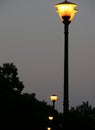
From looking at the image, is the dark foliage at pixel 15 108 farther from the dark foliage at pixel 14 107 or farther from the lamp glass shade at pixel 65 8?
the lamp glass shade at pixel 65 8

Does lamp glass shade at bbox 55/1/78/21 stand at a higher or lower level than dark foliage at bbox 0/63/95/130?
lower

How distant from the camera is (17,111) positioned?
81.5m

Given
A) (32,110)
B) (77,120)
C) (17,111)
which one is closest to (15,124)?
(17,111)

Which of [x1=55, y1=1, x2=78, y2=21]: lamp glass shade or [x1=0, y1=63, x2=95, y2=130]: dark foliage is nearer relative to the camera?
[x1=55, y1=1, x2=78, y2=21]: lamp glass shade

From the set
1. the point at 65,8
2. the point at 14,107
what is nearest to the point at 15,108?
the point at 14,107

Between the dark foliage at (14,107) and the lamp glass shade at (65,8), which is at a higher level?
the dark foliage at (14,107)

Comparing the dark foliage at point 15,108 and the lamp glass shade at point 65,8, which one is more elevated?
the dark foliage at point 15,108

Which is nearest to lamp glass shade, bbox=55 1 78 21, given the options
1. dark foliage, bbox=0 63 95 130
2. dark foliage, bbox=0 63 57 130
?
dark foliage, bbox=0 63 95 130

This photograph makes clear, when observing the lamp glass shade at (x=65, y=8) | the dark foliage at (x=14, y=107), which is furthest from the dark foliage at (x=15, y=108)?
the lamp glass shade at (x=65, y=8)

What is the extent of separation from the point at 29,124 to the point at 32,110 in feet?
15.2

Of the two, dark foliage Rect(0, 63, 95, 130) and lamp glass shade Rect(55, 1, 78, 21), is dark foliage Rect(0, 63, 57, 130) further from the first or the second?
lamp glass shade Rect(55, 1, 78, 21)

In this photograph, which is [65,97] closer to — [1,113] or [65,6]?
[65,6]

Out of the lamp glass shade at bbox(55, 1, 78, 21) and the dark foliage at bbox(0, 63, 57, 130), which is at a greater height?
the dark foliage at bbox(0, 63, 57, 130)

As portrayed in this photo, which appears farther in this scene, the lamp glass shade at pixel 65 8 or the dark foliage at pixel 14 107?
the dark foliage at pixel 14 107
